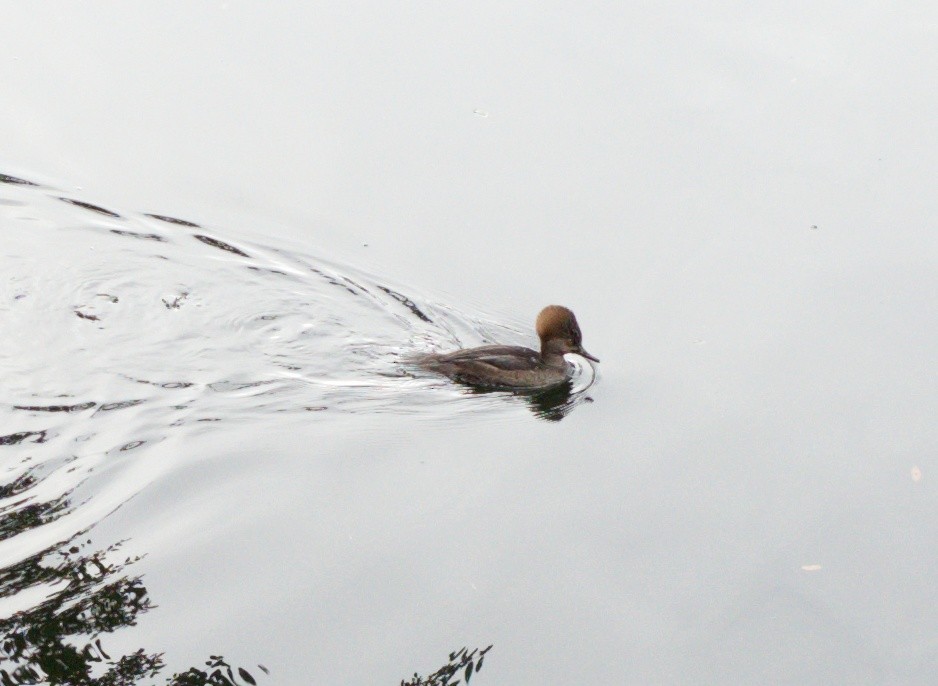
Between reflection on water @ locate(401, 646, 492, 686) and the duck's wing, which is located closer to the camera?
reflection on water @ locate(401, 646, 492, 686)

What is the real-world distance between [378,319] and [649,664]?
164 inches

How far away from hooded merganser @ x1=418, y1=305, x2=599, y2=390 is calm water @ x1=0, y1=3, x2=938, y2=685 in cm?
18

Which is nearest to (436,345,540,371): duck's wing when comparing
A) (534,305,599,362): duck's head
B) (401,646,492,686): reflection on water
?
(534,305,599,362): duck's head

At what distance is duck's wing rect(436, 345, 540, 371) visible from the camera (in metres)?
9.13

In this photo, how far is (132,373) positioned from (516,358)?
269cm

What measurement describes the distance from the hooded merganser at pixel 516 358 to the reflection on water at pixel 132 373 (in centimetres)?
12

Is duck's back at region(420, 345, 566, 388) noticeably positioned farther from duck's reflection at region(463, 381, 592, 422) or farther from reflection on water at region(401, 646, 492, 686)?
reflection on water at region(401, 646, 492, 686)

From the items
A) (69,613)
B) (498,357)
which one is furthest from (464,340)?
(69,613)

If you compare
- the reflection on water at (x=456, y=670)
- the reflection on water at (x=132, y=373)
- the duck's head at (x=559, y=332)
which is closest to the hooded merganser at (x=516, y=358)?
the duck's head at (x=559, y=332)

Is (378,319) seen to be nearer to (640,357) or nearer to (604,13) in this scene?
(640,357)

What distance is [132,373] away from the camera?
884 centimetres

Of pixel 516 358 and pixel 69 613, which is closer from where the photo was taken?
pixel 69 613

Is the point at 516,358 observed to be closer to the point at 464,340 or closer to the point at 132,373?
the point at 464,340

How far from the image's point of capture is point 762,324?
9.51 m
